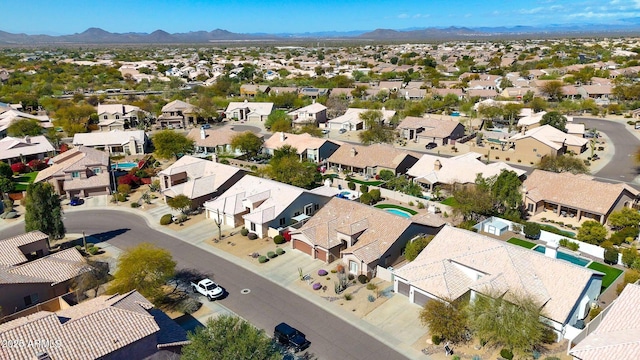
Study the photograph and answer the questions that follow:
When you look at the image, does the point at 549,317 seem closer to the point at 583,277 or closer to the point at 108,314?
the point at 583,277

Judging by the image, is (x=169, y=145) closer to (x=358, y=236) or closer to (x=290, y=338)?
(x=358, y=236)

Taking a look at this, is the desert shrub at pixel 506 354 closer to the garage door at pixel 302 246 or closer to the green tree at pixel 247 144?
the garage door at pixel 302 246

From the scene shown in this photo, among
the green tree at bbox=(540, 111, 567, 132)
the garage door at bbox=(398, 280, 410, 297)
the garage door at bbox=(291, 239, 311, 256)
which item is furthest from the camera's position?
the green tree at bbox=(540, 111, 567, 132)

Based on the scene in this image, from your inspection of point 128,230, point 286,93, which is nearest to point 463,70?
point 286,93

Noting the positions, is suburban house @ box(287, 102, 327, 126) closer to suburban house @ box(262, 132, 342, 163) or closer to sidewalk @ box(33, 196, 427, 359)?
suburban house @ box(262, 132, 342, 163)

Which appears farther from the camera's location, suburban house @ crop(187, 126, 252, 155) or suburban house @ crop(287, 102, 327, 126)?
suburban house @ crop(287, 102, 327, 126)

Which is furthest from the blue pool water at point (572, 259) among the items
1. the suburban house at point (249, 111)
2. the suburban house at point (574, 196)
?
the suburban house at point (249, 111)

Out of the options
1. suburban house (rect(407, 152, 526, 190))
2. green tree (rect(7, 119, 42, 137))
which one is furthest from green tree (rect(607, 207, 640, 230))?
green tree (rect(7, 119, 42, 137))
